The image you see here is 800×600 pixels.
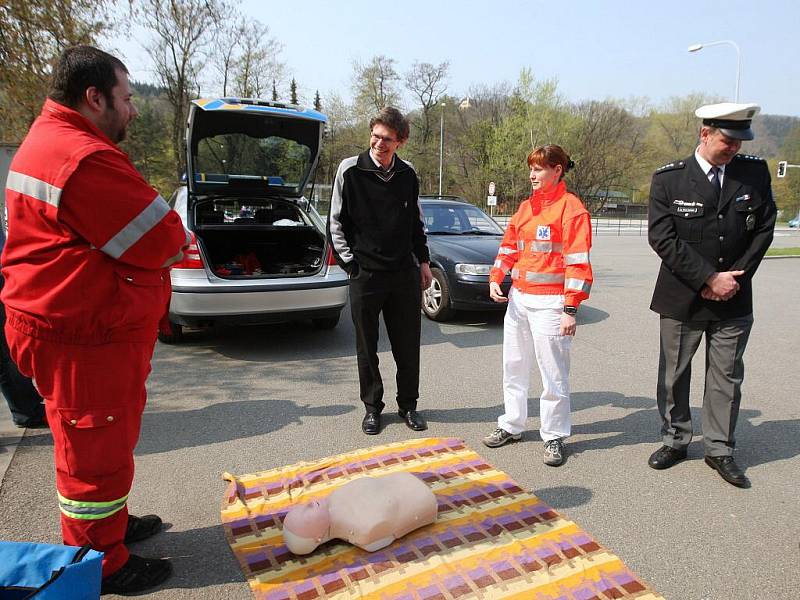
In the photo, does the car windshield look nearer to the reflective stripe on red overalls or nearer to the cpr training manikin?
the cpr training manikin

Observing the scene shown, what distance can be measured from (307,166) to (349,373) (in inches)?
103

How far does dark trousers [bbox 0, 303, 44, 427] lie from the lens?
12.1ft

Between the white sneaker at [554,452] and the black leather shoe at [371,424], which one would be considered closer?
the white sneaker at [554,452]

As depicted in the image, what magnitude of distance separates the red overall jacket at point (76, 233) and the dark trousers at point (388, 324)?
6.06ft

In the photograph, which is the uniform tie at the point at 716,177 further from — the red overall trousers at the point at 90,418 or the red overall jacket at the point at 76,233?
the red overall trousers at the point at 90,418

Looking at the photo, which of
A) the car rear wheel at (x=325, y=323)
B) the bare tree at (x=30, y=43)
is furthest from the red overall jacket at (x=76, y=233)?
the bare tree at (x=30, y=43)

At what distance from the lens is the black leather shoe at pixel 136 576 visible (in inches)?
87.7

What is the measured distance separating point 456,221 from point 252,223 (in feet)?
10.4

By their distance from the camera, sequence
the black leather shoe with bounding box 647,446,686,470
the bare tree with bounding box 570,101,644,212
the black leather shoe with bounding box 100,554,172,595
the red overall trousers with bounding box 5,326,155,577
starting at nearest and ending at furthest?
the red overall trousers with bounding box 5,326,155,577 < the black leather shoe with bounding box 100,554,172,595 < the black leather shoe with bounding box 647,446,686,470 < the bare tree with bounding box 570,101,644,212

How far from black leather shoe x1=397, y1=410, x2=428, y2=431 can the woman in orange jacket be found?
54 centimetres

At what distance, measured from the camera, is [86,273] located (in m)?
1.95

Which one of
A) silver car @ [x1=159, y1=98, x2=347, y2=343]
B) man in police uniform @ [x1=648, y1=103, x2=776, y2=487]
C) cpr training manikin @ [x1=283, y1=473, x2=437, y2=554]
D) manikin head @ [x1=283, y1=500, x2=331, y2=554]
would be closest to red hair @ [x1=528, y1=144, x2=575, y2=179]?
man in police uniform @ [x1=648, y1=103, x2=776, y2=487]

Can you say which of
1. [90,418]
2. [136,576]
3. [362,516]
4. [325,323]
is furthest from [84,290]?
[325,323]

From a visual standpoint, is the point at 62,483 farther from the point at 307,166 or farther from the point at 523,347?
the point at 307,166
